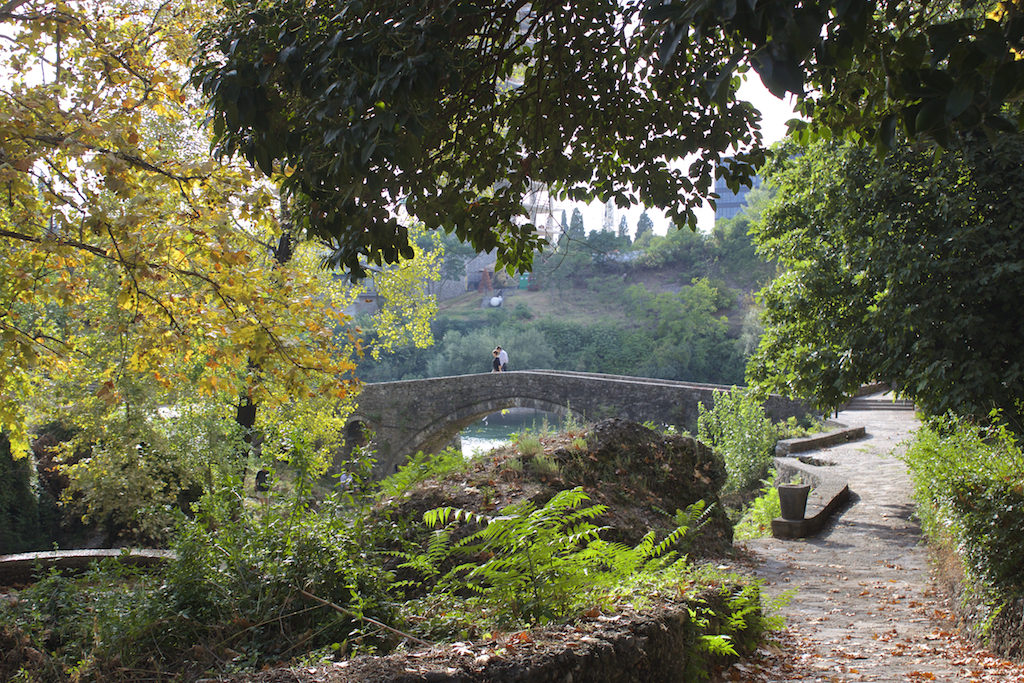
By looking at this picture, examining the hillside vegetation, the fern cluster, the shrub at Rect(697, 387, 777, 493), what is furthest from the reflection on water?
the fern cluster

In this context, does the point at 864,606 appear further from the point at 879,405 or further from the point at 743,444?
the point at 879,405

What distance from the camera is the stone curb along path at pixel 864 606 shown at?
12.5 ft

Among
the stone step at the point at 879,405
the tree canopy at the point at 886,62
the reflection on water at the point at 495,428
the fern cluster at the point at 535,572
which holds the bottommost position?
the reflection on water at the point at 495,428

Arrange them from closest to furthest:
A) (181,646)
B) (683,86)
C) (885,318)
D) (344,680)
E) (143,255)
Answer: (344,680), (181,646), (683,86), (143,255), (885,318)

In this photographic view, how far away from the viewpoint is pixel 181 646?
9.75 feet

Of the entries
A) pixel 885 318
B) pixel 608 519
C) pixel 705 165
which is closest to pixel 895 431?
pixel 885 318

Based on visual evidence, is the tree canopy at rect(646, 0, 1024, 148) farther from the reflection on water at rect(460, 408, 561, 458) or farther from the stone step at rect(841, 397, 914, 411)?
the reflection on water at rect(460, 408, 561, 458)

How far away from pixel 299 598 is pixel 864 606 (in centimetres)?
426

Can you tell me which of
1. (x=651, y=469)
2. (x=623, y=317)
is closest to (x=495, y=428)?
(x=623, y=317)

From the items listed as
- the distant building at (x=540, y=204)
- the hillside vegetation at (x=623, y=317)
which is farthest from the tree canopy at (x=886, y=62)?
the hillside vegetation at (x=623, y=317)

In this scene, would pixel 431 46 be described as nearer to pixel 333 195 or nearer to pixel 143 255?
pixel 333 195

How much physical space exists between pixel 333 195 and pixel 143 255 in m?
1.88

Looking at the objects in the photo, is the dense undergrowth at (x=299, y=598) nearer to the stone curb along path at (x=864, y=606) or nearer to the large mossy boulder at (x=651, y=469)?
the stone curb along path at (x=864, y=606)

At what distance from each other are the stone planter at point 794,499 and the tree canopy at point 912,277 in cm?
126
